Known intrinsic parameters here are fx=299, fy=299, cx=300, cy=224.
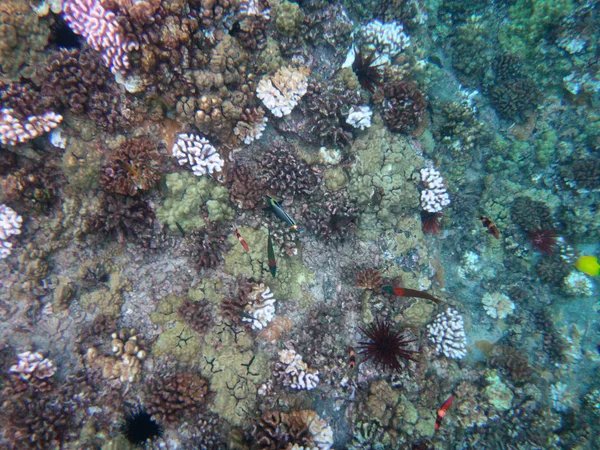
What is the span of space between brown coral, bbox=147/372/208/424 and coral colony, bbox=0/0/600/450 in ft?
0.11

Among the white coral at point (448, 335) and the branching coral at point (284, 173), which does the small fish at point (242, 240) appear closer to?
the branching coral at point (284, 173)

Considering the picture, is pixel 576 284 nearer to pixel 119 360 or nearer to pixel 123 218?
pixel 119 360

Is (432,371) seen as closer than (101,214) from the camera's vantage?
No

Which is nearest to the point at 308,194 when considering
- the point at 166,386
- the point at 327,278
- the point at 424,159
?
the point at 327,278

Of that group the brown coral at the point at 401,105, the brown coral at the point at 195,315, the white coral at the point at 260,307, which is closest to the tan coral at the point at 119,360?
the brown coral at the point at 195,315

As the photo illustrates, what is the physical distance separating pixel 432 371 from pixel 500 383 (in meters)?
2.17

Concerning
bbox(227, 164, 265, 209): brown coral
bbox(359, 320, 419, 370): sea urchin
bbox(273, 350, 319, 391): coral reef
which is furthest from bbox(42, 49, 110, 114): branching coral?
bbox(359, 320, 419, 370): sea urchin

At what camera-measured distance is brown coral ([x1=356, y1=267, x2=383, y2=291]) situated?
6.47m

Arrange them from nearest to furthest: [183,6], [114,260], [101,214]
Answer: [183,6]
[101,214]
[114,260]

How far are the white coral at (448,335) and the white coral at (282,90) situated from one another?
6.13m

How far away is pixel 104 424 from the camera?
5316 mm

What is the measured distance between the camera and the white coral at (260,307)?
6035 mm

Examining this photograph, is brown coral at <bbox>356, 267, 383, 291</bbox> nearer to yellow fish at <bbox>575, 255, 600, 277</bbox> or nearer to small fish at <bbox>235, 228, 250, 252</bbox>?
small fish at <bbox>235, 228, 250, 252</bbox>

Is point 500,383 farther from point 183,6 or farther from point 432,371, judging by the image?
point 183,6
